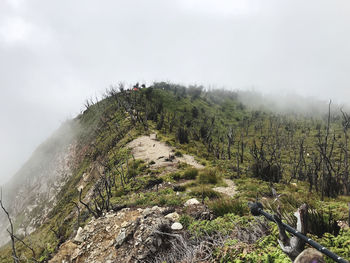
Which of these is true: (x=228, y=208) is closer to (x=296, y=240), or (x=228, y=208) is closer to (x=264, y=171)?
(x=296, y=240)

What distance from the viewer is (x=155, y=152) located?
800 inches

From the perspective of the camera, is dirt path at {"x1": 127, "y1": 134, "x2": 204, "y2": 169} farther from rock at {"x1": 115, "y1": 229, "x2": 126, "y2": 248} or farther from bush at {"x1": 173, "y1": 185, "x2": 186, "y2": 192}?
rock at {"x1": 115, "y1": 229, "x2": 126, "y2": 248}

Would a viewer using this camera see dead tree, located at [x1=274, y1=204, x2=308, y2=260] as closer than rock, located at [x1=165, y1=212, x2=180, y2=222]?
Yes

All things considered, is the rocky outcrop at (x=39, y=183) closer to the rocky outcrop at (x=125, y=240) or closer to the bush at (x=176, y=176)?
the bush at (x=176, y=176)

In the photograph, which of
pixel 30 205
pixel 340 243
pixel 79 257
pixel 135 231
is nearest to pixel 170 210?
pixel 135 231

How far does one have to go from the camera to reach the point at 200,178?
12789 millimetres

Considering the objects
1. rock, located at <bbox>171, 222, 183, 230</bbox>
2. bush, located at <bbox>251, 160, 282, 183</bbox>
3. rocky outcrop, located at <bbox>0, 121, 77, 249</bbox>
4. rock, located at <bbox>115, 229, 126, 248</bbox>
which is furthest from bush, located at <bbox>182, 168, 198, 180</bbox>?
rocky outcrop, located at <bbox>0, 121, 77, 249</bbox>

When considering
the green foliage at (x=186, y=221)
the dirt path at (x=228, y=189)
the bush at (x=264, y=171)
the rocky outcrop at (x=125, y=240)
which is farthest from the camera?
A: the bush at (x=264, y=171)

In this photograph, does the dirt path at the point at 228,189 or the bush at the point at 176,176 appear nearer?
the dirt path at the point at 228,189

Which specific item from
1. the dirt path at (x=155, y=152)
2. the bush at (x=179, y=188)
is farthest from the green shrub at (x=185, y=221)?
the dirt path at (x=155, y=152)

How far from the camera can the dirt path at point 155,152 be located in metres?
17.6

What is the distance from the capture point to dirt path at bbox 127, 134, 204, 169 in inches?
693

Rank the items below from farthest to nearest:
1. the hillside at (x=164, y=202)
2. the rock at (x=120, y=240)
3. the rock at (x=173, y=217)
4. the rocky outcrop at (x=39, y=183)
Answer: the rocky outcrop at (x=39, y=183) → the rock at (x=173, y=217) → the rock at (x=120, y=240) → the hillside at (x=164, y=202)

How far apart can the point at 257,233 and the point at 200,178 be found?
8888 mm
